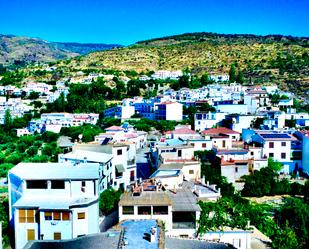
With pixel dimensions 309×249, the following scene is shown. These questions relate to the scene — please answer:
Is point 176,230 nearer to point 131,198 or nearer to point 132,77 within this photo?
point 131,198

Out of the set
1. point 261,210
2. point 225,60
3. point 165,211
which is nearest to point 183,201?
point 165,211

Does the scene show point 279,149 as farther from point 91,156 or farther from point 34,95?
point 34,95

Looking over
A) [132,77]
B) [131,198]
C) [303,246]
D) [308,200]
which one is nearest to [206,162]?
[308,200]

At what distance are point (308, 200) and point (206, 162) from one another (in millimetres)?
8191

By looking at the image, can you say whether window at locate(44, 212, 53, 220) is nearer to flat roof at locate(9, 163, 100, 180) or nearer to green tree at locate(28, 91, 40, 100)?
flat roof at locate(9, 163, 100, 180)

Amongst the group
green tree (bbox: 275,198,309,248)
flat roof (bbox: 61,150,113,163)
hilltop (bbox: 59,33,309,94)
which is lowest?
green tree (bbox: 275,198,309,248)

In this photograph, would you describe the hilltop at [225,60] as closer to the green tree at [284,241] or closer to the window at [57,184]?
the green tree at [284,241]

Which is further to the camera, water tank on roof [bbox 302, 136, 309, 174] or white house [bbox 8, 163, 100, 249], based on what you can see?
water tank on roof [bbox 302, 136, 309, 174]

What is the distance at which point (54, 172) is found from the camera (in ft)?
64.5

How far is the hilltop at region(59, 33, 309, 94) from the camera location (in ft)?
310

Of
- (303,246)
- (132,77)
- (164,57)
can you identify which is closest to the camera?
(303,246)

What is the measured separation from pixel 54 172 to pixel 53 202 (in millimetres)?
1462

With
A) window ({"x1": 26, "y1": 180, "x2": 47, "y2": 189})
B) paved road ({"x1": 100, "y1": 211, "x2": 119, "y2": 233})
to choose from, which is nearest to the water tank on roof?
paved road ({"x1": 100, "y1": 211, "x2": 119, "y2": 233})

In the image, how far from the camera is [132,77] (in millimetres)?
105875
